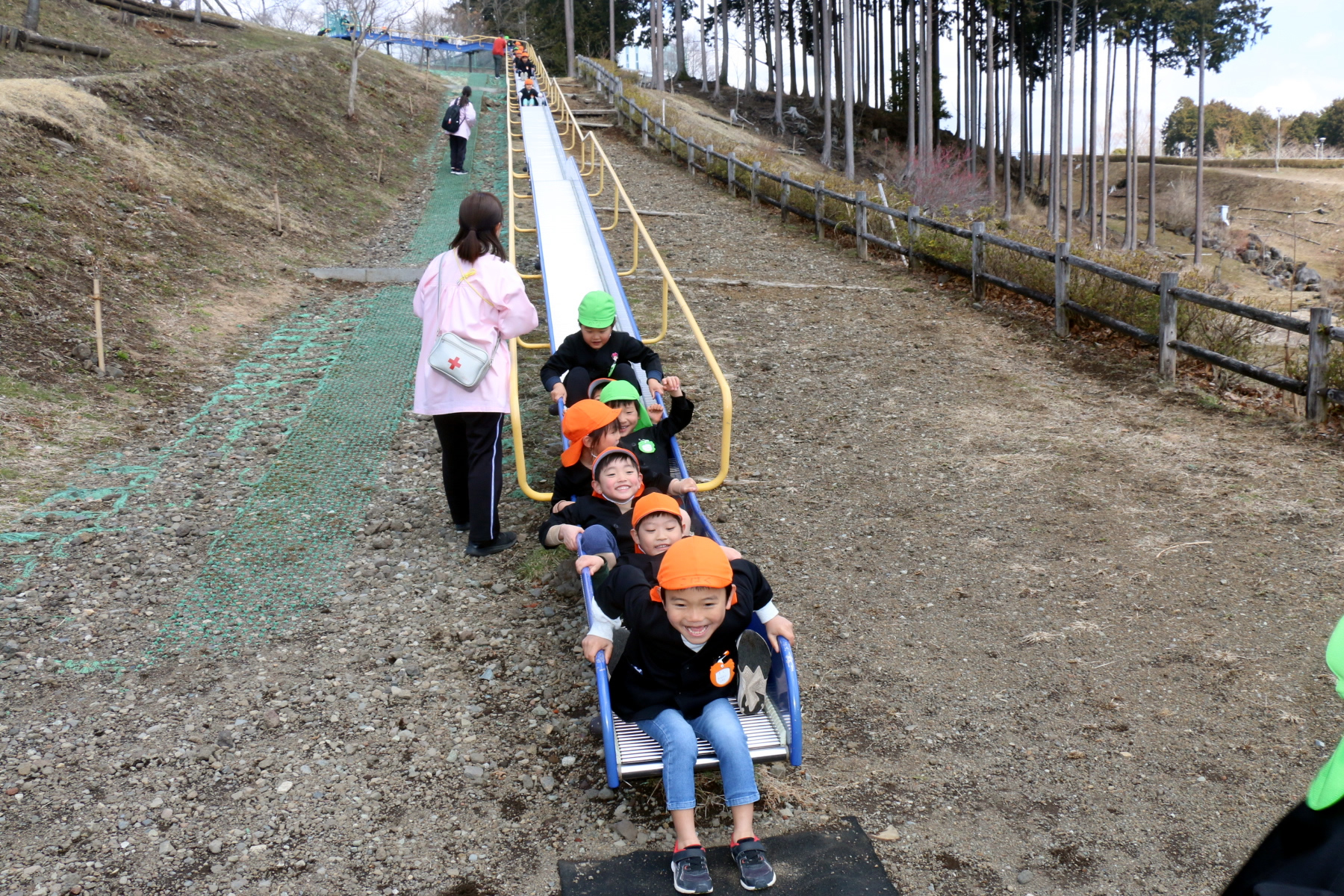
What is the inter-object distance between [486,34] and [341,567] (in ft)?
187

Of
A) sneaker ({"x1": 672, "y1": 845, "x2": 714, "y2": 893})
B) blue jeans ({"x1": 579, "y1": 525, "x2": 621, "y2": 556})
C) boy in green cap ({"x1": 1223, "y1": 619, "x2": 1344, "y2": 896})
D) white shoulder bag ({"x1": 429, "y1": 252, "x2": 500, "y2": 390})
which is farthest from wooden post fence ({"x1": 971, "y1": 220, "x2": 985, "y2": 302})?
boy in green cap ({"x1": 1223, "y1": 619, "x2": 1344, "y2": 896})

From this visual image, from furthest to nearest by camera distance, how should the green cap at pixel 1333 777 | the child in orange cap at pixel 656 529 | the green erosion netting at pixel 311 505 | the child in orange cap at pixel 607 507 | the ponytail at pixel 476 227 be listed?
the ponytail at pixel 476 227, the green erosion netting at pixel 311 505, the child in orange cap at pixel 607 507, the child in orange cap at pixel 656 529, the green cap at pixel 1333 777

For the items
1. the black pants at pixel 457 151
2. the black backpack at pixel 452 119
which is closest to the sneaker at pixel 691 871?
the black backpack at pixel 452 119

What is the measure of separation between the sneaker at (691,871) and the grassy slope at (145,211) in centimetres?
439

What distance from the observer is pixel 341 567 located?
17.0 ft

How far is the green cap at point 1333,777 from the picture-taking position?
144 centimetres

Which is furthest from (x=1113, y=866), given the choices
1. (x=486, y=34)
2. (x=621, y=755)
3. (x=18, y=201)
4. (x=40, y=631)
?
(x=486, y=34)

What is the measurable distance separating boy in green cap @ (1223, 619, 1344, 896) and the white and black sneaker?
168 cm

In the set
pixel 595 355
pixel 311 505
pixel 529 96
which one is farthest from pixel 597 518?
pixel 529 96

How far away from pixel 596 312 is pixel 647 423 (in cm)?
79

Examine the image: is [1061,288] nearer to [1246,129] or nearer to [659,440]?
[659,440]

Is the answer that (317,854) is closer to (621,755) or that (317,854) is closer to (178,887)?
(178,887)

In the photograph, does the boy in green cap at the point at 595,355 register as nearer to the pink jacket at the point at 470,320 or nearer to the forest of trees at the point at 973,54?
the pink jacket at the point at 470,320

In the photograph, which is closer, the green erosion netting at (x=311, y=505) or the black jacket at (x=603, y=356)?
the green erosion netting at (x=311, y=505)
